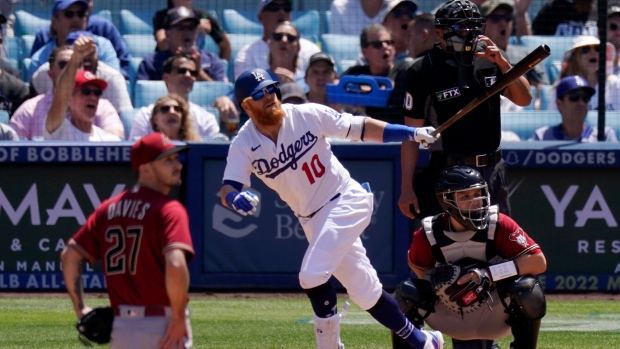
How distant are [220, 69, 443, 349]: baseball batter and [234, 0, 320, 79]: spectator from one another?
485 cm

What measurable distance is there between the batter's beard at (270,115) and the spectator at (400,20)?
5189mm

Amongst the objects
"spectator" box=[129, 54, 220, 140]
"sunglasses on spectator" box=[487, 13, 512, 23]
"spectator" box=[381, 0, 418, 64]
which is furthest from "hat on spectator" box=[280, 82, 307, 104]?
"sunglasses on spectator" box=[487, 13, 512, 23]

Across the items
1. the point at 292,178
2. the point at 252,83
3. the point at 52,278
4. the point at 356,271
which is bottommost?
the point at 52,278

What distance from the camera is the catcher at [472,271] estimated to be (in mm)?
5664

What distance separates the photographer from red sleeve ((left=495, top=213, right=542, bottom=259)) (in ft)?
18.9

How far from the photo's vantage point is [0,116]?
9.92m

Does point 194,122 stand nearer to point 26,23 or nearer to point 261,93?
point 26,23

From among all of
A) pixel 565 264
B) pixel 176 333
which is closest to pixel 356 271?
pixel 176 333

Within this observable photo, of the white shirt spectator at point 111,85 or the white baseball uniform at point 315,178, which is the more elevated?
the white shirt spectator at point 111,85

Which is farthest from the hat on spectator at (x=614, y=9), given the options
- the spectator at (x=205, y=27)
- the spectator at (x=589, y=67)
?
the spectator at (x=205, y=27)

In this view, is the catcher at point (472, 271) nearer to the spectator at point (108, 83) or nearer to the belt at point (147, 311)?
the belt at point (147, 311)

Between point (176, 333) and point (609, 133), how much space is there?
6.38 m

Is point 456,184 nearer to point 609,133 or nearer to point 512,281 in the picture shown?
point 512,281

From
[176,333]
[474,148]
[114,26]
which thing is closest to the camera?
[176,333]
